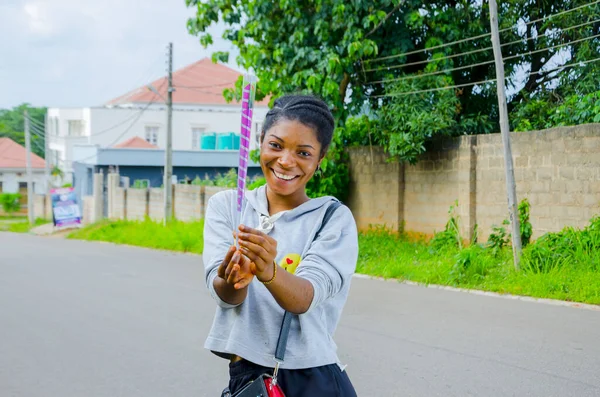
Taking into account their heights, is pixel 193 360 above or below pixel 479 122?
below

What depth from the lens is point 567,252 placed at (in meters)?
10.1

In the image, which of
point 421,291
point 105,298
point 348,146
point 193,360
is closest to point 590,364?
point 193,360

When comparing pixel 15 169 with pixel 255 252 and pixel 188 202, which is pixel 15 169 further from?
pixel 255 252

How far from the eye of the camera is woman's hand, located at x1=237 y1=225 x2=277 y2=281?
6.05 feet

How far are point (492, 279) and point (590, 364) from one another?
12.6 feet

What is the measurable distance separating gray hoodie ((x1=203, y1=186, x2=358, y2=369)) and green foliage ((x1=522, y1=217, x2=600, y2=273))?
790 centimetres

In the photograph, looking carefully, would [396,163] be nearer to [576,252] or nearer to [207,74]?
[576,252]

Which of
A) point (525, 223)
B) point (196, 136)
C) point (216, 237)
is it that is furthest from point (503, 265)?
point (196, 136)

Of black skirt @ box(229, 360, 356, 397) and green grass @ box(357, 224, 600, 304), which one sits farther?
green grass @ box(357, 224, 600, 304)

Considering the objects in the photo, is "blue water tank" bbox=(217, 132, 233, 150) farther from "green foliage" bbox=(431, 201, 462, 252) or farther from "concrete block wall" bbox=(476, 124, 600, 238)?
"concrete block wall" bbox=(476, 124, 600, 238)

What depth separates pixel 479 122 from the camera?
44.2 ft

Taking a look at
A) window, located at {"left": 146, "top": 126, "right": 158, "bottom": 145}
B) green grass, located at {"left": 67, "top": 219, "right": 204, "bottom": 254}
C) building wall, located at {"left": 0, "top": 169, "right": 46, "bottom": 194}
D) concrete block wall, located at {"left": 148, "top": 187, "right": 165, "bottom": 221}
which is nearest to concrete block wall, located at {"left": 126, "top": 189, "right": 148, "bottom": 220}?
concrete block wall, located at {"left": 148, "top": 187, "right": 165, "bottom": 221}

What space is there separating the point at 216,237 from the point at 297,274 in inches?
11.3

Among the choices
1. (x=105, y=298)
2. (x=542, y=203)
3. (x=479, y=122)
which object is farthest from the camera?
(x=479, y=122)
